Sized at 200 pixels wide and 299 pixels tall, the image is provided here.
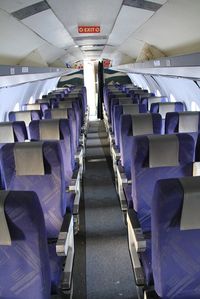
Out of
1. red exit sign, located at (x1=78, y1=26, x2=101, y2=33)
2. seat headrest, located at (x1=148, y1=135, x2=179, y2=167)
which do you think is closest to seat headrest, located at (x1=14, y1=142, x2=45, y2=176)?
seat headrest, located at (x1=148, y1=135, x2=179, y2=167)

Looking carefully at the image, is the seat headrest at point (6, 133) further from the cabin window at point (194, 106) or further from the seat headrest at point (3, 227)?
the cabin window at point (194, 106)

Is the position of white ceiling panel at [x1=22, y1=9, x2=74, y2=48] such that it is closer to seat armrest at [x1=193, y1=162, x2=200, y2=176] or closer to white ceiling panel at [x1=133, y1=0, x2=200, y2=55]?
white ceiling panel at [x1=133, y1=0, x2=200, y2=55]

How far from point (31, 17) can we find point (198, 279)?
13.1 feet

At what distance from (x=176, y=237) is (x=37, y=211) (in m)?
0.71

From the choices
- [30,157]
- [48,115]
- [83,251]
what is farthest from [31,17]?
[83,251]

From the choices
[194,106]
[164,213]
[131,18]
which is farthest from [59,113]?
[164,213]

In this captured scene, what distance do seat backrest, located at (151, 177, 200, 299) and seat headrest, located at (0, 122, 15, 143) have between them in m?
2.67

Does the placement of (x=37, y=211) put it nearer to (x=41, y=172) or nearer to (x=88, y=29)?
(x=41, y=172)

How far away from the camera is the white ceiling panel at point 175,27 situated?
13.4ft

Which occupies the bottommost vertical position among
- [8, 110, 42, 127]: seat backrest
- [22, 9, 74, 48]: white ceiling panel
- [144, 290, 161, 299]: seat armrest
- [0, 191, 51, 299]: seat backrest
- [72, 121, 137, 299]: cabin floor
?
[72, 121, 137, 299]: cabin floor

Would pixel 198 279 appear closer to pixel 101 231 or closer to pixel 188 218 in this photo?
pixel 188 218

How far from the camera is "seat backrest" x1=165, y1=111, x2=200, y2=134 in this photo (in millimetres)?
4250

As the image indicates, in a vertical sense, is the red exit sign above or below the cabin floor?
above

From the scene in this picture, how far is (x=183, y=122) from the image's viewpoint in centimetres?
428
